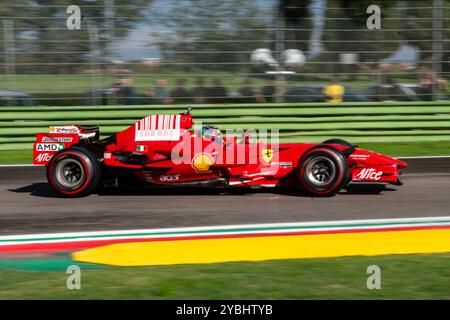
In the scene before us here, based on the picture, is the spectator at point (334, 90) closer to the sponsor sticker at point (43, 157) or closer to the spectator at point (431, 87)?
the spectator at point (431, 87)

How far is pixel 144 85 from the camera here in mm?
13430

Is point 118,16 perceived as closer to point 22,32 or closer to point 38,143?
point 22,32

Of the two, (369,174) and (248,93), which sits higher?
(248,93)

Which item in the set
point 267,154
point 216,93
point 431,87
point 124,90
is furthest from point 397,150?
point 124,90

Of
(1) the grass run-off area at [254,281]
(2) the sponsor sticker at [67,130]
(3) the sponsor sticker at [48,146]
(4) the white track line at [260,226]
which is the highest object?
(2) the sponsor sticker at [67,130]

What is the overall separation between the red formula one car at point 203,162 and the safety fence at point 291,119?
4.08 meters

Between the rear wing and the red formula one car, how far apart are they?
0.02 m

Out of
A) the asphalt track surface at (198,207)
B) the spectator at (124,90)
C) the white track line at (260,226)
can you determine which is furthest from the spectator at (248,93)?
the white track line at (260,226)

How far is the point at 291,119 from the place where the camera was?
13320mm

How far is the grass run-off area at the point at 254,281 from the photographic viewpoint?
4.87m

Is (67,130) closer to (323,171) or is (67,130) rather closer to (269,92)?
(323,171)

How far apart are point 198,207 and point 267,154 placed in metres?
1.13

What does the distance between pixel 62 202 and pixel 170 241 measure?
259cm
